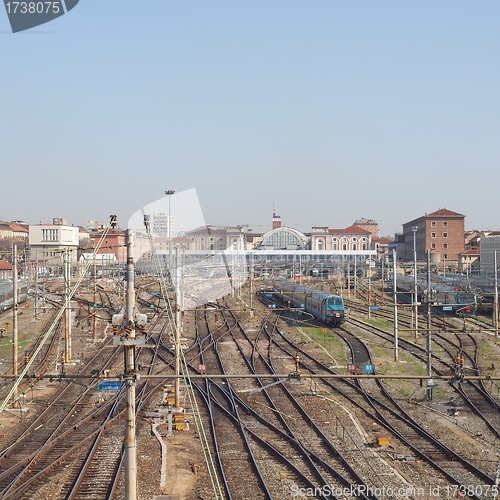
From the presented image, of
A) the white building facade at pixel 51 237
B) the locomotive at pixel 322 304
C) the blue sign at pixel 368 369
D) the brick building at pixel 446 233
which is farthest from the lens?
the brick building at pixel 446 233

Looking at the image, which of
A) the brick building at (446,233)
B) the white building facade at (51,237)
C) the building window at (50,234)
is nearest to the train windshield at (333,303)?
the white building facade at (51,237)

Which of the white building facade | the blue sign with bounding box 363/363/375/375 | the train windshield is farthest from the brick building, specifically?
the blue sign with bounding box 363/363/375/375

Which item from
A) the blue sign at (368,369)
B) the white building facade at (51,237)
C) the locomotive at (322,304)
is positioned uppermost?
the white building facade at (51,237)

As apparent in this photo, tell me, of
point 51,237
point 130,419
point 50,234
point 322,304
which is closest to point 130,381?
point 130,419

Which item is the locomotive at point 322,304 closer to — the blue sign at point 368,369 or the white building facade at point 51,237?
the blue sign at point 368,369

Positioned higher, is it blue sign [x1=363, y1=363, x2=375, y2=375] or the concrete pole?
the concrete pole

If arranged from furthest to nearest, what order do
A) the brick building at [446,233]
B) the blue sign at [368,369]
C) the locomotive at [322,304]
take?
the brick building at [446,233] → the locomotive at [322,304] → the blue sign at [368,369]

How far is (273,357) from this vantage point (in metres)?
23.3

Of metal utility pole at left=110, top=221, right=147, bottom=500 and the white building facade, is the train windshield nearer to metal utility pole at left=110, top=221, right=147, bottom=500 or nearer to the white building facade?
the white building facade

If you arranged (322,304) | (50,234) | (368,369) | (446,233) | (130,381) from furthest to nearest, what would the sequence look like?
(446,233), (50,234), (322,304), (368,369), (130,381)

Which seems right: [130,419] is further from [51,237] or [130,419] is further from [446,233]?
[446,233]

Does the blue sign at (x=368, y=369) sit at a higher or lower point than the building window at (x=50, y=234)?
lower

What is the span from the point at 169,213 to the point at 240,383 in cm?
583

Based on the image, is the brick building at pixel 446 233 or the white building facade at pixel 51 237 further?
the brick building at pixel 446 233
